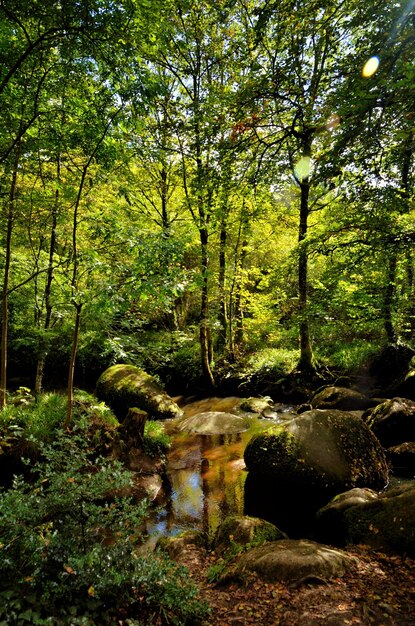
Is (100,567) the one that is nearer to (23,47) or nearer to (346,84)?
(346,84)

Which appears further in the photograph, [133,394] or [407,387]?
[133,394]

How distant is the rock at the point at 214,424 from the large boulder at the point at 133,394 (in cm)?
96

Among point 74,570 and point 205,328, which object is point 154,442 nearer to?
point 74,570

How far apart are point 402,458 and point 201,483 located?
12.9 ft

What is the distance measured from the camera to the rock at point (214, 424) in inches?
375

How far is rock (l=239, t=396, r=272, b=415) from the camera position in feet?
37.1

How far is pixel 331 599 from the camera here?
3.08 m

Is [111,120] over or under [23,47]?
under

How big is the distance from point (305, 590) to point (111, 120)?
247 inches

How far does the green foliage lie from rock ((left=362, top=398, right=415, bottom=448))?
4816mm

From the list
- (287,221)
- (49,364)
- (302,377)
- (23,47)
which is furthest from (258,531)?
(49,364)

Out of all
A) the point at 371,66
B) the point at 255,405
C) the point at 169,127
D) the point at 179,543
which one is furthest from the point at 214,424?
the point at 371,66

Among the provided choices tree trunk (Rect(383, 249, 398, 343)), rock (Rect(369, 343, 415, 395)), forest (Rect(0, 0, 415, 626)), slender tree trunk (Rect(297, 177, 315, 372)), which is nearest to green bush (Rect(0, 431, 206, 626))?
forest (Rect(0, 0, 415, 626))

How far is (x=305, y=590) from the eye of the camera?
322 centimetres
